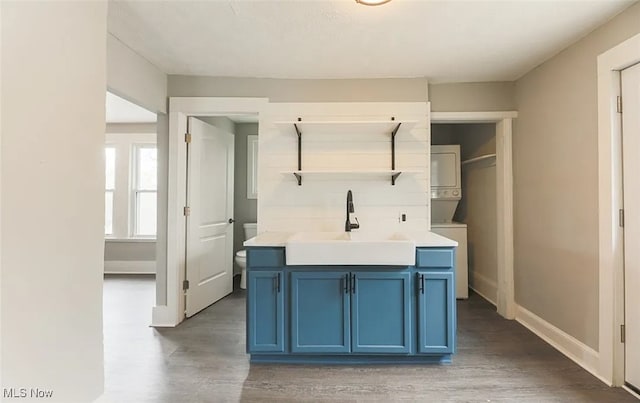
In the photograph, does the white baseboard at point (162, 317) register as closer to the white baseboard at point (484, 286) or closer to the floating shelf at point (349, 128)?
the floating shelf at point (349, 128)

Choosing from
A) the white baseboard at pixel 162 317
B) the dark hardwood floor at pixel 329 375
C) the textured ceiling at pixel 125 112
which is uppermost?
the textured ceiling at pixel 125 112

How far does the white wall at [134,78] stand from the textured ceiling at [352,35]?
0.08m

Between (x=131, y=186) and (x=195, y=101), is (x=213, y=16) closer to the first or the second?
(x=195, y=101)

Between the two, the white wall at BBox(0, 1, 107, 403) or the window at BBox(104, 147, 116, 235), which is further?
the window at BBox(104, 147, 116, 235)

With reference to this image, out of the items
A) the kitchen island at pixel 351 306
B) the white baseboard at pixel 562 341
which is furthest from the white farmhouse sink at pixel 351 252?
the white baseboard at pixel 562 341

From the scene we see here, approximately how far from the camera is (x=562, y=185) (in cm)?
249

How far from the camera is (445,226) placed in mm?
3812

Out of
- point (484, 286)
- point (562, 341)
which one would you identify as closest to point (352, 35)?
point (562, 341)

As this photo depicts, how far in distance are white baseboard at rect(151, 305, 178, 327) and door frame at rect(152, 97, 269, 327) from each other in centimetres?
2

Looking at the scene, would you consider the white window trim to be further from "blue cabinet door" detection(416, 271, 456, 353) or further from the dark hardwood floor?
"blue cabinet door" detection(416, 271, 456, 353)

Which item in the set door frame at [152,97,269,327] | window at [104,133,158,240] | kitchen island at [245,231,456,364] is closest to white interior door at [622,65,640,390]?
kitchen island at [245,231,456,364]

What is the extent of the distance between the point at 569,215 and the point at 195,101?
326 centimetres

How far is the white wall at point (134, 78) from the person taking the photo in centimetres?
236

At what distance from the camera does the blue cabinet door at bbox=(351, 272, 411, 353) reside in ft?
7.38
